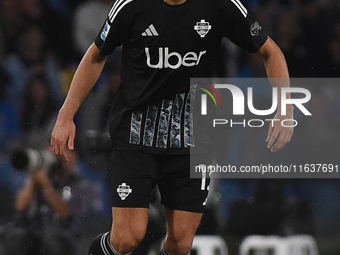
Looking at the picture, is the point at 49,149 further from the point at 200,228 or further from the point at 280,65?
the point at 280,65

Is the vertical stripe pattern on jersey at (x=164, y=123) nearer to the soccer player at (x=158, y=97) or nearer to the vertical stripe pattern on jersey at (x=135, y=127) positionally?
the soccer player at (x=158, y=97)

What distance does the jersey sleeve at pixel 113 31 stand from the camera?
3.05 metres

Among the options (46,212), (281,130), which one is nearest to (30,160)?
(46,212)

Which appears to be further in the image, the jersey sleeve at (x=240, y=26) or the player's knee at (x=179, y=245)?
the player's knee at (x=179, y=245)

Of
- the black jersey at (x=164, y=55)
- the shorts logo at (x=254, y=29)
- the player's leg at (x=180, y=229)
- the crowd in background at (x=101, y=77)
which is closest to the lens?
the black jersey at (x=164, y=55)

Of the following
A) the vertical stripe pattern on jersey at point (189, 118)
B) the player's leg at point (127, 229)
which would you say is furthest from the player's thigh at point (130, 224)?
the vertical stripe pattern on jersey at point (189, 118)

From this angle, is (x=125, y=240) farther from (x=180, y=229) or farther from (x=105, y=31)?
(x=105, y=31)

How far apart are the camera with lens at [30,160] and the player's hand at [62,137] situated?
1.09m

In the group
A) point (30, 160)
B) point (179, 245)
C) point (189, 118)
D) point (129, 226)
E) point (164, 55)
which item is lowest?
point (179, 245)

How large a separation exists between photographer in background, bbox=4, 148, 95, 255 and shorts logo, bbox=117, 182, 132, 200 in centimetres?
121

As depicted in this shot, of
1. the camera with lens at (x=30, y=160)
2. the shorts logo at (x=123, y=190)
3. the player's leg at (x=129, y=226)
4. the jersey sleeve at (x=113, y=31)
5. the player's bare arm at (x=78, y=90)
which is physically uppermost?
the jersey sleeve at (x=113, y=31)

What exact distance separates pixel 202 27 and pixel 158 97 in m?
0.44

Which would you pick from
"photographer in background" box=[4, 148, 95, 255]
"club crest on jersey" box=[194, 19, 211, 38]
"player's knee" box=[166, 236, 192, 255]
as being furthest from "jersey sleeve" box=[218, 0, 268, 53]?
"photographer in background" box=[4, 148, 95, 255]

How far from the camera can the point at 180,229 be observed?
→ 3.27 metres
